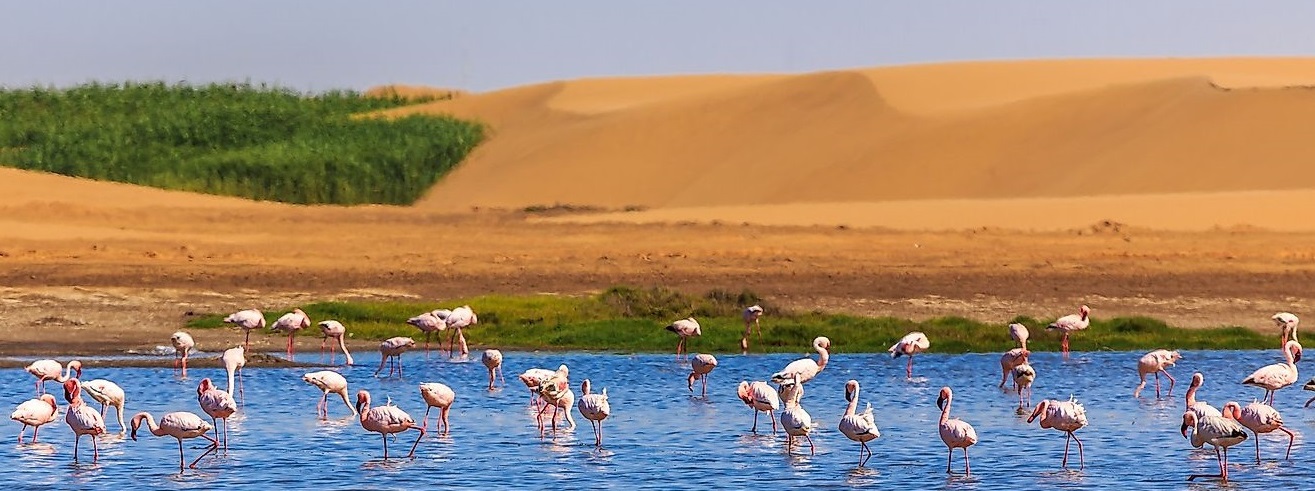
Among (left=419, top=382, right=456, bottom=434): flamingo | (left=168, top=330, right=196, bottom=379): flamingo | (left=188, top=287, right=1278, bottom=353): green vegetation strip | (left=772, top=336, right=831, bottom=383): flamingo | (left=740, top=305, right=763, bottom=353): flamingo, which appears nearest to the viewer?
(left=419, top=382, right=456, bottom=434): flamingo

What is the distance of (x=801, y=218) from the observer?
126 feet

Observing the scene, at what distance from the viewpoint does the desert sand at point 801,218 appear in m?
27.9

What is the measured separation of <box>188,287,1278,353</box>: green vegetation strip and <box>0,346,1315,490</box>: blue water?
115cm

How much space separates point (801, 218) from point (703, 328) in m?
14.0

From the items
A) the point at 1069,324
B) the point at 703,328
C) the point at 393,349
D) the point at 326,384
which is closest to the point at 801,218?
the point at 703,328

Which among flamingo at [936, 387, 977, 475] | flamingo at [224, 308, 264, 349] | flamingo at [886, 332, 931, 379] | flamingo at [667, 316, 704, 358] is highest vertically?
flamingo at [224, 308, 264, 349]

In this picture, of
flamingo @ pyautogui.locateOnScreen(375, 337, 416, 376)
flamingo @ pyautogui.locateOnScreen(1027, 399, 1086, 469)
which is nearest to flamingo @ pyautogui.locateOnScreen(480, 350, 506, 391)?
flamingo @ pyautogui.locateOnScreen(375, 337, 416, 376)

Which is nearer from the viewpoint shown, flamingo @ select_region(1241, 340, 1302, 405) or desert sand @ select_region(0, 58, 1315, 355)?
flamingo @ select_region(1241, 340, 1302, 405)

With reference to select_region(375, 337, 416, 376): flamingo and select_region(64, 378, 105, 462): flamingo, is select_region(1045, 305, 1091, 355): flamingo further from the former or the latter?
select_region(64, 378, 105, 462): flamingo

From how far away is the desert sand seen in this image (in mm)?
27922

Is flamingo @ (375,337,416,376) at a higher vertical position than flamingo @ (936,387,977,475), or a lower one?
higher

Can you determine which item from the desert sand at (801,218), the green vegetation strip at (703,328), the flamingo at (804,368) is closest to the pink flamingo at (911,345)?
the flamingo at (804,368)

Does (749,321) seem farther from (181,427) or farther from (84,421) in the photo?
(84,421)

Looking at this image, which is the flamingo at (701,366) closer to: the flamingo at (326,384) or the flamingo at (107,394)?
the flamingo at (326,384)
